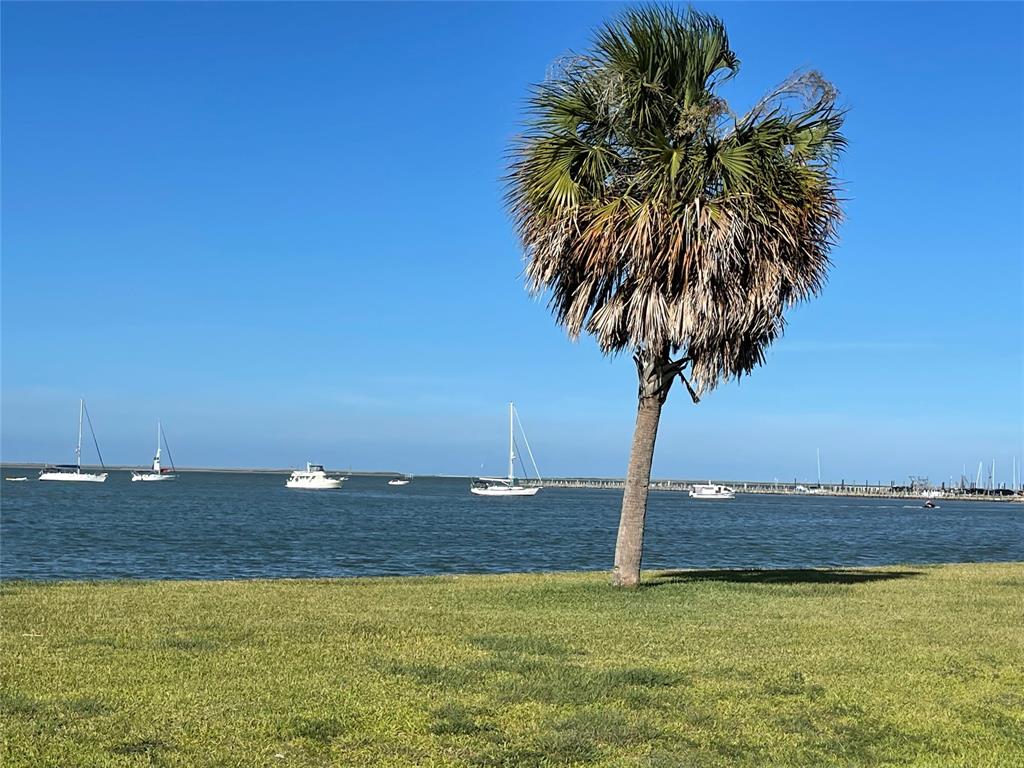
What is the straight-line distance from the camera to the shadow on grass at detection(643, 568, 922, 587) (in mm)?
21047

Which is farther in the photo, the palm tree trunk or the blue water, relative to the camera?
the blue water

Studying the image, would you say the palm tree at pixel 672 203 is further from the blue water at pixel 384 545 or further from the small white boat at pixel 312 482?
the small white boat at pixel 312 482

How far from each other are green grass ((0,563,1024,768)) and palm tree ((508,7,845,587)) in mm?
4462

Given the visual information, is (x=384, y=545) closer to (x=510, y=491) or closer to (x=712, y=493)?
(x=510, y=491)

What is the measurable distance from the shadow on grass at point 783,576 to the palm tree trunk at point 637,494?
0.73 meters

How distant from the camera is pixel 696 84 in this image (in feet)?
59.0

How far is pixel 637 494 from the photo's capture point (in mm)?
19312

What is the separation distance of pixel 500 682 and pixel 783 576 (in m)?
13.9

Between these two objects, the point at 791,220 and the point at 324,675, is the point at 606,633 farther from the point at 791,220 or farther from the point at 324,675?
the point at 791,220

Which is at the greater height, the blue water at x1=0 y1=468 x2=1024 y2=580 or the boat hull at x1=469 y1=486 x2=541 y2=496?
the boat hull at x1=469 y1=486 x2=541 y2=496

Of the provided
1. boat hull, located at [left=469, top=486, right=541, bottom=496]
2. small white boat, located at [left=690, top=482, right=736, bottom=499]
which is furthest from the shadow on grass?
small white boat, located at [left=690, top=482, right=736, bottom=499]

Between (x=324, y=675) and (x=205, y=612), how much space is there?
5.04 meters

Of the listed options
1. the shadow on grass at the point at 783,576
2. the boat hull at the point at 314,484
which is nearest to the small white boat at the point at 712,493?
the boat hull at the point at 314,484

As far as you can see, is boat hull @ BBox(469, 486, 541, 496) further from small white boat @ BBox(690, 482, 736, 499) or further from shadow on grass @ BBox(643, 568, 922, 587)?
shadow on grass @ BBox(643, 568, 922, 587)
